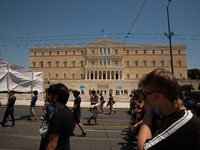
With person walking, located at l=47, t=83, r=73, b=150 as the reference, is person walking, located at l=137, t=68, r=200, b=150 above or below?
above

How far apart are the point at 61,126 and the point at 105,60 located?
51217 mm

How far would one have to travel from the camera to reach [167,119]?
41.1 inches

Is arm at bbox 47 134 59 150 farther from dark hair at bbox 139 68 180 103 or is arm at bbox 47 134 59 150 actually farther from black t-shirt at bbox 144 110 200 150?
dark hair at bbox 139 68 180 103

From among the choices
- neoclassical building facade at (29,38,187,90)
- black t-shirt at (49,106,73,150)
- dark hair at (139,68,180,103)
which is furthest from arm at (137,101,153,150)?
neoclassical building facade at (29,38,187,90)

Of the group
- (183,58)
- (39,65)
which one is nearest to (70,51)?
(39,65)

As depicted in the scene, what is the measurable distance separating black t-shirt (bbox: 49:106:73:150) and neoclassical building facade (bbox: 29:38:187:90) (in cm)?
4888

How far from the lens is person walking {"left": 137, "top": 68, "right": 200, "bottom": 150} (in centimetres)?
87

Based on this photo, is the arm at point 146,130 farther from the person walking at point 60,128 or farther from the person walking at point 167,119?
the person walking at point 60,128

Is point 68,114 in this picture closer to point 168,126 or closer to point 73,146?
point 168,126

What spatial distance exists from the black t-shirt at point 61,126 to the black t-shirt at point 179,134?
1.29 meters

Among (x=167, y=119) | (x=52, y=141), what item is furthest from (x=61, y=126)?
(x=167, y=119)

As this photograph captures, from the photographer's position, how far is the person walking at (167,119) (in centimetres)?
87

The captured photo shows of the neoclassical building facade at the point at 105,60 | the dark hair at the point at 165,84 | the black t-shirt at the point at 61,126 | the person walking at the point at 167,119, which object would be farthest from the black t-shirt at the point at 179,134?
the neoclassical building facade at the point at 105,60

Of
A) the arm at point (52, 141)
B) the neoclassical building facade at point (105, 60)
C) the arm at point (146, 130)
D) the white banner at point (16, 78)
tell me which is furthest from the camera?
the neoclassical building facade at point (105, 60)
